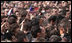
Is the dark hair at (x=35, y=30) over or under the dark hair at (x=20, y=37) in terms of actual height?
→ under

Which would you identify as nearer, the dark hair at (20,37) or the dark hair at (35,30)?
the dark hair at (20,37)

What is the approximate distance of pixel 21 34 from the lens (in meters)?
5.07

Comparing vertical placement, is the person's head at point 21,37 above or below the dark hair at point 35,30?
above

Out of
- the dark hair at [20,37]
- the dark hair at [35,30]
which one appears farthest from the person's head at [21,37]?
the dark hair at [35,30]

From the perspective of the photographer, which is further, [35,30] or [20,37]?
[35,30]

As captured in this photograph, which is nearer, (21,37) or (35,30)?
(21,37)

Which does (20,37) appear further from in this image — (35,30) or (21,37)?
(35,30)

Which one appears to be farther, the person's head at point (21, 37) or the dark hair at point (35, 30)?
the dark hair at point (35, 30)

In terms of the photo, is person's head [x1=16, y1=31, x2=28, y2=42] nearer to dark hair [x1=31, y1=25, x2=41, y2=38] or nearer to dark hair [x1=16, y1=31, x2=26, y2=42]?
dark hair [x1=16, y1=31, x2=26, y2=42]

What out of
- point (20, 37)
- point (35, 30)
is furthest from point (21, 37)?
point (35, 30)

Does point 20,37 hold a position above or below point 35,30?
above

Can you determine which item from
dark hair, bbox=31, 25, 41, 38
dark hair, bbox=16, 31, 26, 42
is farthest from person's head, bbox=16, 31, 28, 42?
dark hair, bbox=31, 25, 41, 38

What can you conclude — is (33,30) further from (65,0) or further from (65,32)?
(65,0)

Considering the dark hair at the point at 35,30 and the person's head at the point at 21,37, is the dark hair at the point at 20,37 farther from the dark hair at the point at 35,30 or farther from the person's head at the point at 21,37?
the dark hair at the point at 35,30
